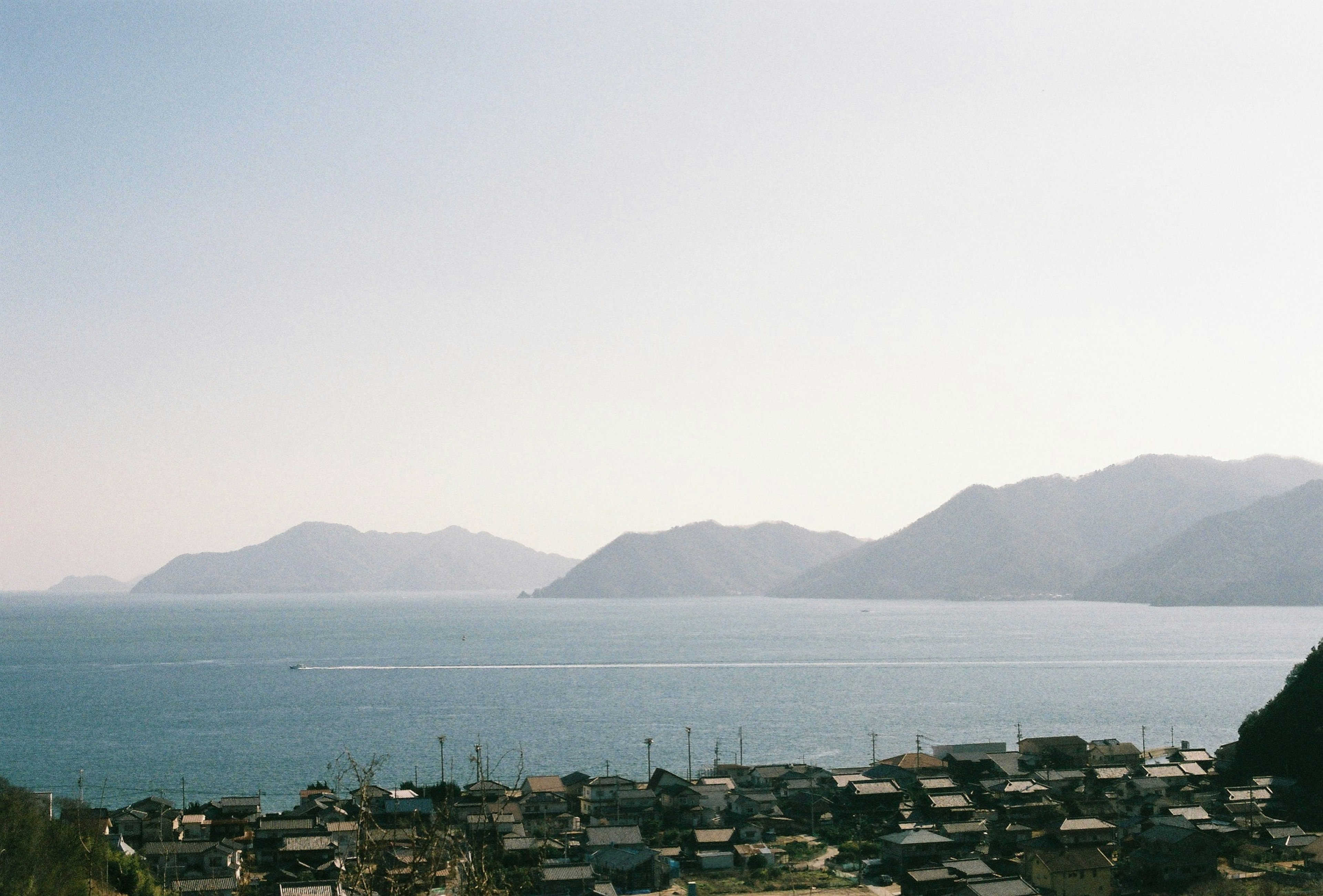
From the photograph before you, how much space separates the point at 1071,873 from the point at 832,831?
6080 mm

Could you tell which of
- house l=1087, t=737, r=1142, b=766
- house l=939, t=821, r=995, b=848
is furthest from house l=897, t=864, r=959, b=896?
house l=1087, t=737, r=1142, b=766

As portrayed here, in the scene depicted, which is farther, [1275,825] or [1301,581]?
[1301,581]

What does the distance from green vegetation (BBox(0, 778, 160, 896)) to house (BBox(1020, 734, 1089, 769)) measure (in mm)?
22160

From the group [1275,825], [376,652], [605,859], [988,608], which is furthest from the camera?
[988,608]

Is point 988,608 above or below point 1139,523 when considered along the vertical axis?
below

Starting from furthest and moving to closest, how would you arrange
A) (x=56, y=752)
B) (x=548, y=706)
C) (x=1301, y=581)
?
1. (x=1301, y=581)
2. (x=548, y=706)
3. (x=56, y=752)

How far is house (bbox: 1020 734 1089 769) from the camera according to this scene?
28.1 meters

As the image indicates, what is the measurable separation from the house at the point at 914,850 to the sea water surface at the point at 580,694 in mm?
8470

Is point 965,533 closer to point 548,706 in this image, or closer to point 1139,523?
point 1139,523

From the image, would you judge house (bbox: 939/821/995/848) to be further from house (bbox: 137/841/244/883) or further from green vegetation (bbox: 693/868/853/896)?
house (bbox: 137/841/244/883)

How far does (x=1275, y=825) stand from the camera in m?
21.6

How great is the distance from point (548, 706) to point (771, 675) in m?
16.5

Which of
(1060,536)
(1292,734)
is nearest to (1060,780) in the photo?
(1292,734)

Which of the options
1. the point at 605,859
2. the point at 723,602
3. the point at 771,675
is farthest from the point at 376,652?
the point at 723,602
